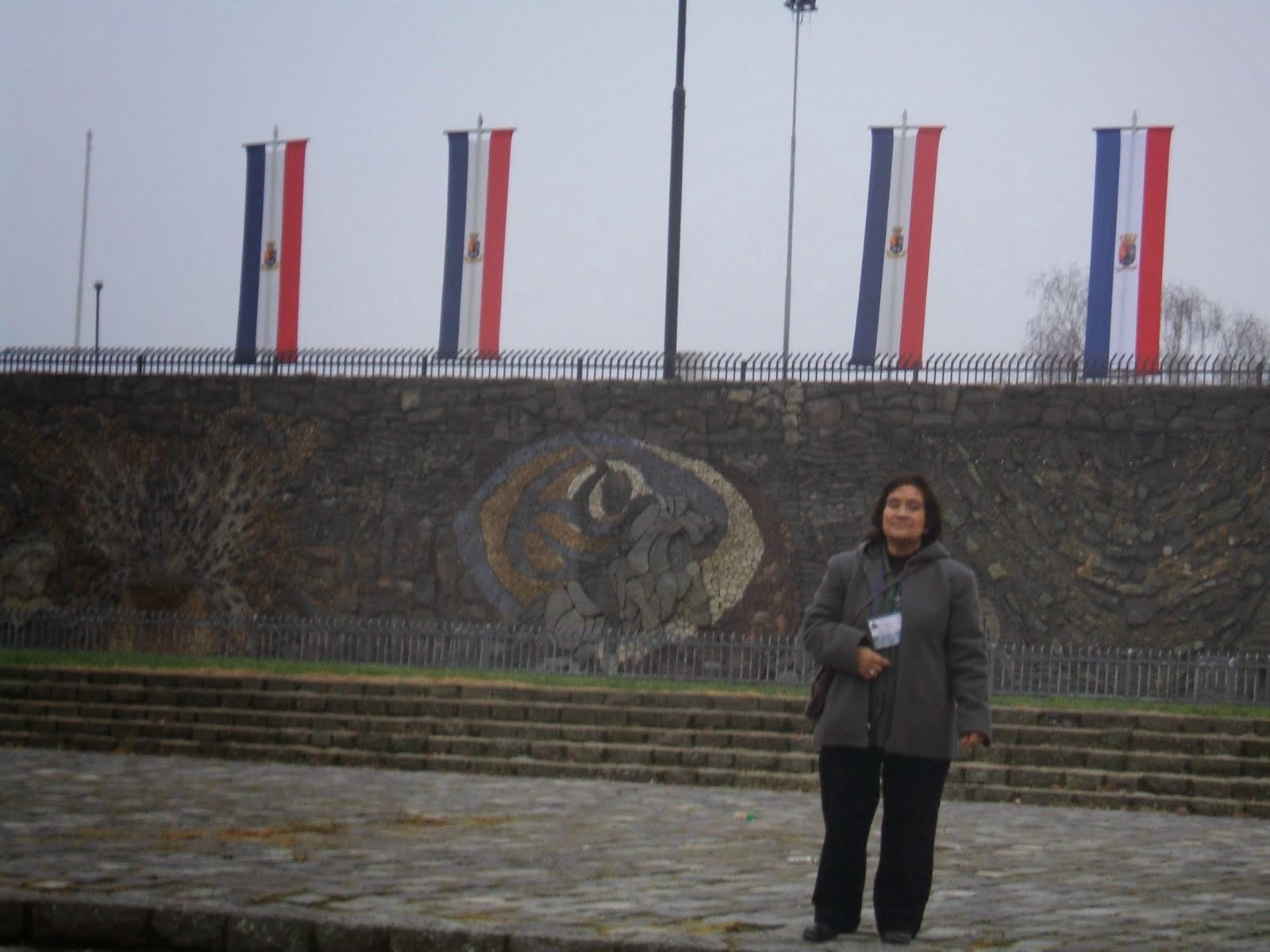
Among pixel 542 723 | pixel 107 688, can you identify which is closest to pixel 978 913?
pixel 542 723

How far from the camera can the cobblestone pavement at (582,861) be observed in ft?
20.6

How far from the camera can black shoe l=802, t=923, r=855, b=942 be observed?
236 inches

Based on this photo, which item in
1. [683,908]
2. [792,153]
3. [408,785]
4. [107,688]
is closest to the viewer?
[683,908]

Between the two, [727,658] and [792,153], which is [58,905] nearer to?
[727,658]

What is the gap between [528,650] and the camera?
21.2m

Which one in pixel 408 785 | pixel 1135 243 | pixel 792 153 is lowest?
pixel 408 785

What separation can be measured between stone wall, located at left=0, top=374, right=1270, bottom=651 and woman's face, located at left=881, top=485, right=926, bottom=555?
14.6 meters

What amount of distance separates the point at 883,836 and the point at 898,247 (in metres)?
15.9

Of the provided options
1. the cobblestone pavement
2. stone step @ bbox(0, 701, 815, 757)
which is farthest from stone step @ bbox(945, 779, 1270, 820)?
stone step @ bbox(0, 701, 815, 757)

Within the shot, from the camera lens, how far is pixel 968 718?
19.9 feet

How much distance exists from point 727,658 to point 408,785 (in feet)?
28.6

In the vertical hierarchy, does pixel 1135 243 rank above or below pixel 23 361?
above

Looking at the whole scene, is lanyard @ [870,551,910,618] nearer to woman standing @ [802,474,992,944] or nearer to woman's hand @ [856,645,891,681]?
woman standing @ [802,474,992,944]

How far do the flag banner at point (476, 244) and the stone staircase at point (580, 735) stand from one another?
24.7 ft
